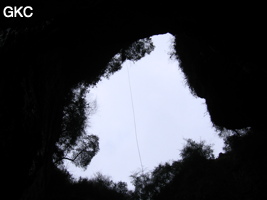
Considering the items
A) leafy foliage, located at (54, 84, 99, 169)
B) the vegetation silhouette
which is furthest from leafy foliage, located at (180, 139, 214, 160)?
leafy foliage, located at (54, 84, 99, 169)

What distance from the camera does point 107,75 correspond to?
72.4 ft

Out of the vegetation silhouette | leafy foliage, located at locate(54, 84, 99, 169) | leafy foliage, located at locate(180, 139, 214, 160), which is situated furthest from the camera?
leafy foliage, located at locate(180, 139, 214, 160)

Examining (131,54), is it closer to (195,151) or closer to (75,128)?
(75,128)

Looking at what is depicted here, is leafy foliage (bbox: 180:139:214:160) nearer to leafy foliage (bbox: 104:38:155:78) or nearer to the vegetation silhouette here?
the vegetation silhouette

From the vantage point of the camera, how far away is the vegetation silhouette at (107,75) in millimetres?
6859

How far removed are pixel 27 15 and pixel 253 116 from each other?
17319mm

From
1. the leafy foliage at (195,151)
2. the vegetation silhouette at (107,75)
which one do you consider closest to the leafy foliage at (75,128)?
the vegetation silhouette at (107,75)

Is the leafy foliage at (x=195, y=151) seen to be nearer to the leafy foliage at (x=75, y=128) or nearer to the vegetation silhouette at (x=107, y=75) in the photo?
the vegetation silhouette at (x=107, y=75)

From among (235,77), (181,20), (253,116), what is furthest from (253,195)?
(181,20)

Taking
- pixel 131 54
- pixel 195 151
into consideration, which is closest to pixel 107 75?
pixel 131 54

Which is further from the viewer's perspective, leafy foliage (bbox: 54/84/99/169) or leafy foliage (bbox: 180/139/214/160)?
leafy foliage (bbox: 180/139/214/160)

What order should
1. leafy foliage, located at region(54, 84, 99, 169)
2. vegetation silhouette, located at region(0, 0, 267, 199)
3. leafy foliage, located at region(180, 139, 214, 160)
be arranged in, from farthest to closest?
leafy foliage, located at region(180, 139, 214, 160), leafy foliage, located at region(54, 84, 99, 169), vegetation silhouette, located at region(0, 0, 267, 199)

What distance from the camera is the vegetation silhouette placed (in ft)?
22.5

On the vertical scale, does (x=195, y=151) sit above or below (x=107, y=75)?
below
